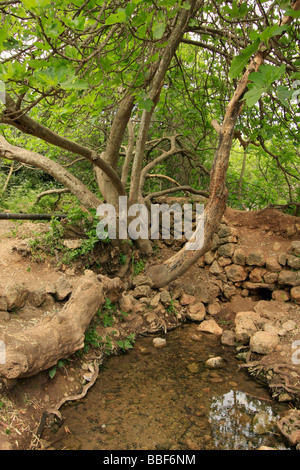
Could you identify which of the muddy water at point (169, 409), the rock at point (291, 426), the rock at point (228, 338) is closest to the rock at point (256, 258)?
the rock at point (228, 338)

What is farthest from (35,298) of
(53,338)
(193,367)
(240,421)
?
(240,421)

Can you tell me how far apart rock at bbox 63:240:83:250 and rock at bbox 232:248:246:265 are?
2.89m

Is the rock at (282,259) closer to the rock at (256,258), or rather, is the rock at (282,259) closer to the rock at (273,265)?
the rock at (273,265)

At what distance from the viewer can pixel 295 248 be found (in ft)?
18.8

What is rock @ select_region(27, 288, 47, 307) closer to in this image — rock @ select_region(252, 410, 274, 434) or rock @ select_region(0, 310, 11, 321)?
rock @ select_region(0, 310, 11, 321)

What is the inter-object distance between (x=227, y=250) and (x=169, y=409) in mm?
3619

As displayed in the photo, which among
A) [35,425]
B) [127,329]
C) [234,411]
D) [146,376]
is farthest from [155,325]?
[35,425]

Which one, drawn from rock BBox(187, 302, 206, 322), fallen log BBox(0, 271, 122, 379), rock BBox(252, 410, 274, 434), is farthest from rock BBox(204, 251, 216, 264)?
rock BBox(252, 410, 274, 434)

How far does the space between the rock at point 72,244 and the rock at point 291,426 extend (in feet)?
11.4

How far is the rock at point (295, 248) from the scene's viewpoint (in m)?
5.69

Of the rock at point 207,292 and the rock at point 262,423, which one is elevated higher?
the rock at point 207,292

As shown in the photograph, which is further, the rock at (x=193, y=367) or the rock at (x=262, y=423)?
the rock at (x=193, y=367)

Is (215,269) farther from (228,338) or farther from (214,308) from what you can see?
(228,338)

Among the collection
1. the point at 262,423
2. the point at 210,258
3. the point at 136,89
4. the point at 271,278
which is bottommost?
the point at 262,423
